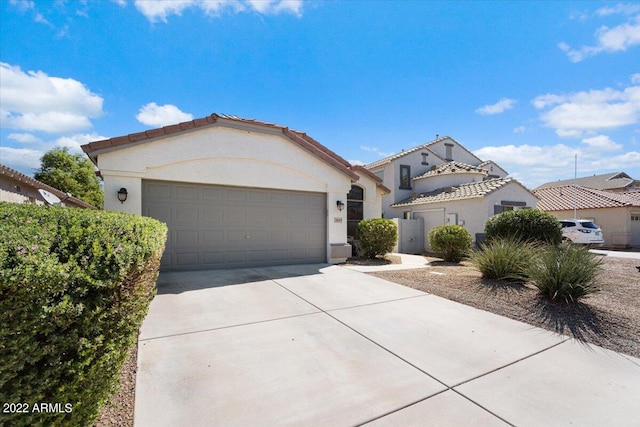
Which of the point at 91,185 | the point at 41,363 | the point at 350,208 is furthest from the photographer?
the point at 91,185

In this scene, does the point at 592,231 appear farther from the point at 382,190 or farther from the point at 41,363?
the point at 41,363

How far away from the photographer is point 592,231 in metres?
17.4

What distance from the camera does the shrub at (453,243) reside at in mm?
11781

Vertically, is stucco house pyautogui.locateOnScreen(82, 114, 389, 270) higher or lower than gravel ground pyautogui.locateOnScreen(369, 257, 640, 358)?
higher

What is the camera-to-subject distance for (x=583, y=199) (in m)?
22.2

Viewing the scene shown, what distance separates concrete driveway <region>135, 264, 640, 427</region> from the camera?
2.63m

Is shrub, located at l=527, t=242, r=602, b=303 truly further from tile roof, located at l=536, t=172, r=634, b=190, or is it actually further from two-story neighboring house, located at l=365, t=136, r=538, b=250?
tile roof, located at l=536, t=172, r=634, b=190

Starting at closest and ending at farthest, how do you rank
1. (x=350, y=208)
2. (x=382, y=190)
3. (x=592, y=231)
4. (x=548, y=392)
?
1. (x=548, y=392)
2. (x=350, y=208)
3. (x=382, y=190)
4. (x=592, y=231)

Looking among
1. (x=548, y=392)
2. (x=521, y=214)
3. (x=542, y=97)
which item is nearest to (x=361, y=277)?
(x=548, y=392)

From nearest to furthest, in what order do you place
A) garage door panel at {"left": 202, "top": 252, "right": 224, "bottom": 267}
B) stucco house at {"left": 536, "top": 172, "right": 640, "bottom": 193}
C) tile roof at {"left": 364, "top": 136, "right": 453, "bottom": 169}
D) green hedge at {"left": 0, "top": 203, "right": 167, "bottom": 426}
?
green hedge at {"left": 0, "top": 203, "right": 167, "bottom": 426} < garage door panel at {"left": 202, "top": 252, "right": 224, "bottom": 267} < tile roof at {"left": 364, "top": 136, "right": 453, "bottom": 169} < stucco house at {"left": 536, "top": 172, "right": 640, "bottom": 193}

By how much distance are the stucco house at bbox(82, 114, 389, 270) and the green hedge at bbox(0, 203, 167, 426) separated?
253 inches

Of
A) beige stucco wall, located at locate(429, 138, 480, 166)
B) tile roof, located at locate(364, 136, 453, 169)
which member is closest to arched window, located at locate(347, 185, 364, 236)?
tile roof, located at locate(364, 136, 453, 169)

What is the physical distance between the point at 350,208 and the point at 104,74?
447 inches

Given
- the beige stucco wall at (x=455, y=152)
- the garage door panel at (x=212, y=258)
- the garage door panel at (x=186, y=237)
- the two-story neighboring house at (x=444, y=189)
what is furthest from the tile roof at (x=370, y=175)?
the beige stucco wall at (x=455, y=152)
